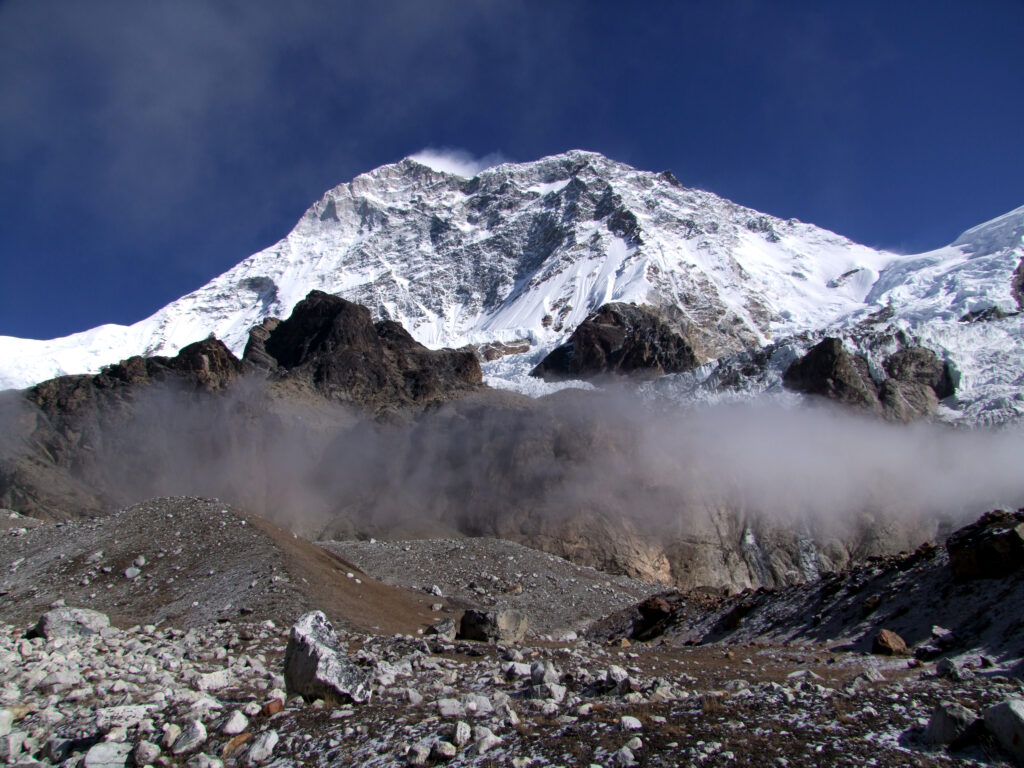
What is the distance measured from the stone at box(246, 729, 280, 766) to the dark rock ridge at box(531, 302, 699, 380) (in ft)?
497

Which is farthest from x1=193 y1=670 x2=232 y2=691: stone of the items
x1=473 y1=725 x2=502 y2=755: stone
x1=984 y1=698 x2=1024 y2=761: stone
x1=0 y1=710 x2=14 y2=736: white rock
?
x1=984 y1=698 x2=1024 y2=761: stone

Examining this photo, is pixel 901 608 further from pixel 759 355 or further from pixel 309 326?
pixel 309 326

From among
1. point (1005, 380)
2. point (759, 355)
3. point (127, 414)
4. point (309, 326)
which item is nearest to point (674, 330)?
point (759, 355)

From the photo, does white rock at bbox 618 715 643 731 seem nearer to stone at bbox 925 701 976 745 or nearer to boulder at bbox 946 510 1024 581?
stone at bbox 925 701 976 745

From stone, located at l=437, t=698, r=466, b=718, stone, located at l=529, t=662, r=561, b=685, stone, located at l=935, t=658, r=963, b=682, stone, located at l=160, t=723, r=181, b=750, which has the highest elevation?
stone, located at l=160, t=723, r=181, b=750

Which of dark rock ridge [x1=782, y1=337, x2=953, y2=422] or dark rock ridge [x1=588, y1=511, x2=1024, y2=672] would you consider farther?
dark rock ridge [x1=782, y1=337, x2=953, y2=422]

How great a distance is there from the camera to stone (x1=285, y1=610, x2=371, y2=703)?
10688 mm

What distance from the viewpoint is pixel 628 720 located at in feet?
29.0

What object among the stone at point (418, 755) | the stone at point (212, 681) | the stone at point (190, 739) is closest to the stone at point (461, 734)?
the stone at point (418, 755)

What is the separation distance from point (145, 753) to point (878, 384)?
138262mm

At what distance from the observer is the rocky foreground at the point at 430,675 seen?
8438mm

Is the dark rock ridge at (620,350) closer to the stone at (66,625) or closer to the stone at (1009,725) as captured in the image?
the stone at (66,625)

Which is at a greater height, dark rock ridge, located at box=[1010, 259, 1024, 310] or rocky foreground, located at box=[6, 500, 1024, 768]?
dark rock ridge, located at box=[1010, 259, 1024, 310]

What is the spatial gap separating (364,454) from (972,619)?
98547 mm
